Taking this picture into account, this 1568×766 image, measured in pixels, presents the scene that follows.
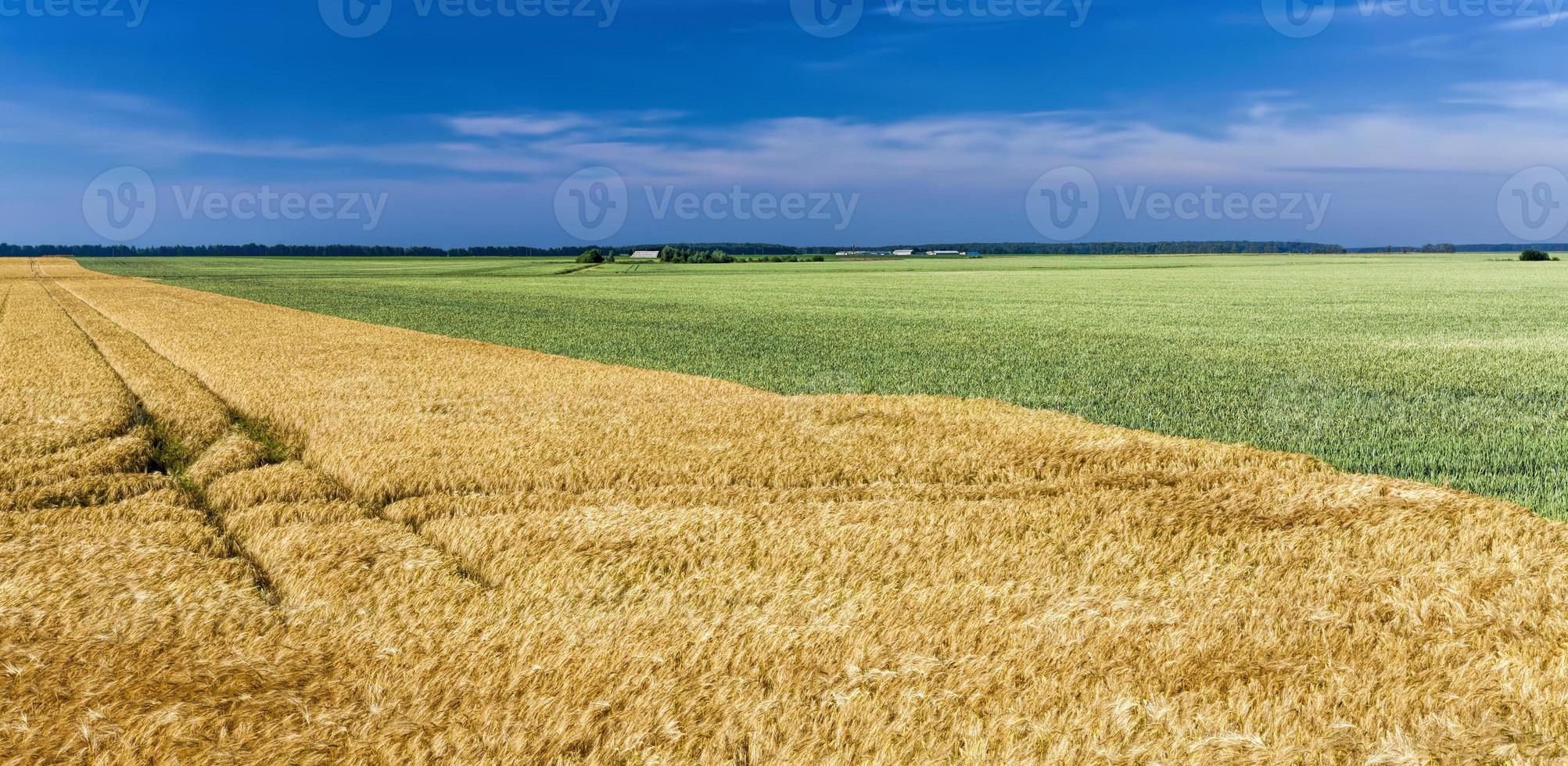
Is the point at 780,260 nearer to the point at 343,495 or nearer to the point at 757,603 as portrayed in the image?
the point at 343,495

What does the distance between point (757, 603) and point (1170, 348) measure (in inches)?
724

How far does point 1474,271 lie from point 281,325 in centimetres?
8059

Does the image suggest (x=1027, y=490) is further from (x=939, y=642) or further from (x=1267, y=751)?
(x=1267, y=751)

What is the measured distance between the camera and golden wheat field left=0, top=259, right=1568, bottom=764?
388 centimetres

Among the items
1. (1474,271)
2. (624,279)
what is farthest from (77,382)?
(1474,271)

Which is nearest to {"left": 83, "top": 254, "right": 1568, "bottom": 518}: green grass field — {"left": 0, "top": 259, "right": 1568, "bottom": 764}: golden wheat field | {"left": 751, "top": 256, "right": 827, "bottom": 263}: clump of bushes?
{"left": 0, "top": 259, "right": 1568, "bottom": 764}: golden wheat field

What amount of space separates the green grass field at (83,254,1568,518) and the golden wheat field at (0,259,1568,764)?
90.8 inches

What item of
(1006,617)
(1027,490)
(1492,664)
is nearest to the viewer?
(1492,664)

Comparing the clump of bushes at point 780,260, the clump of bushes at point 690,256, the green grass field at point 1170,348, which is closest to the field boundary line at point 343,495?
the green grass field at point 1170,348

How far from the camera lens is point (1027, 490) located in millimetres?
8133

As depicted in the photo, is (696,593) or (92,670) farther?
(696,593)

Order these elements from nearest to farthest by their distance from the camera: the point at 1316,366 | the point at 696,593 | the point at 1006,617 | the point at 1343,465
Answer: the point at 1006,617, the point at 696,593, the point at 1343,465, the point at 1316,366

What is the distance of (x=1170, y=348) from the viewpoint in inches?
848

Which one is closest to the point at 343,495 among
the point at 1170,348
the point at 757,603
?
the point at 757,603
